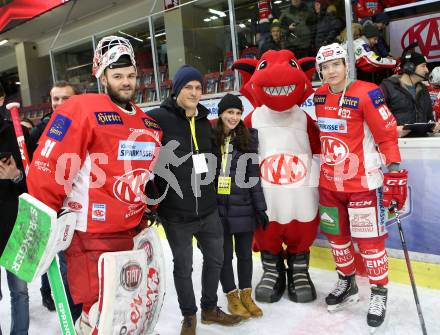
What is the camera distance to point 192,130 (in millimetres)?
2141

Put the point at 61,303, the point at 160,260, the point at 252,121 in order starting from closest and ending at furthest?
the point at 61,303 → the point at 160,260 → the point at 252,121

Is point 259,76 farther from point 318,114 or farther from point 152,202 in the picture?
point 152,202

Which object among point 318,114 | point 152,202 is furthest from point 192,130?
point 318,114

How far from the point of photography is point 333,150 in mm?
2373

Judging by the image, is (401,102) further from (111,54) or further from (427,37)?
(111,54)

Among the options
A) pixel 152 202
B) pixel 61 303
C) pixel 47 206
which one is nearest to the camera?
pixel 47 206

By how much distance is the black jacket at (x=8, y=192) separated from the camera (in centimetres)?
196

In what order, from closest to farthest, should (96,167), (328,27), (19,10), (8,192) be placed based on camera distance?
(96,167) → (8,192) → (328,27) → (19,10)

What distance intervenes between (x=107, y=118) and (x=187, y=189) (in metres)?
0.60

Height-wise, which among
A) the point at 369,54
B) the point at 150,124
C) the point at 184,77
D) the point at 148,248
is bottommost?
the point at 148,248

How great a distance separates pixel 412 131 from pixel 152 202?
5.78ft

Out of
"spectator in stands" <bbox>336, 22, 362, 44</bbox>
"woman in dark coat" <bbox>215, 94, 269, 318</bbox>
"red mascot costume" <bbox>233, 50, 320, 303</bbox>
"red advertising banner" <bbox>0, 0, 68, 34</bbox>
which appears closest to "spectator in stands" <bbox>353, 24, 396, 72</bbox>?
"spectator in stands" <bbox>336, 22, 362, 44</bbox>

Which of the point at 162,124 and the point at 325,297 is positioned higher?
the point at 162,124

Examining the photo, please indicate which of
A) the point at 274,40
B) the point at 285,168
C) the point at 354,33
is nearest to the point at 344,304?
the point at 285,168
